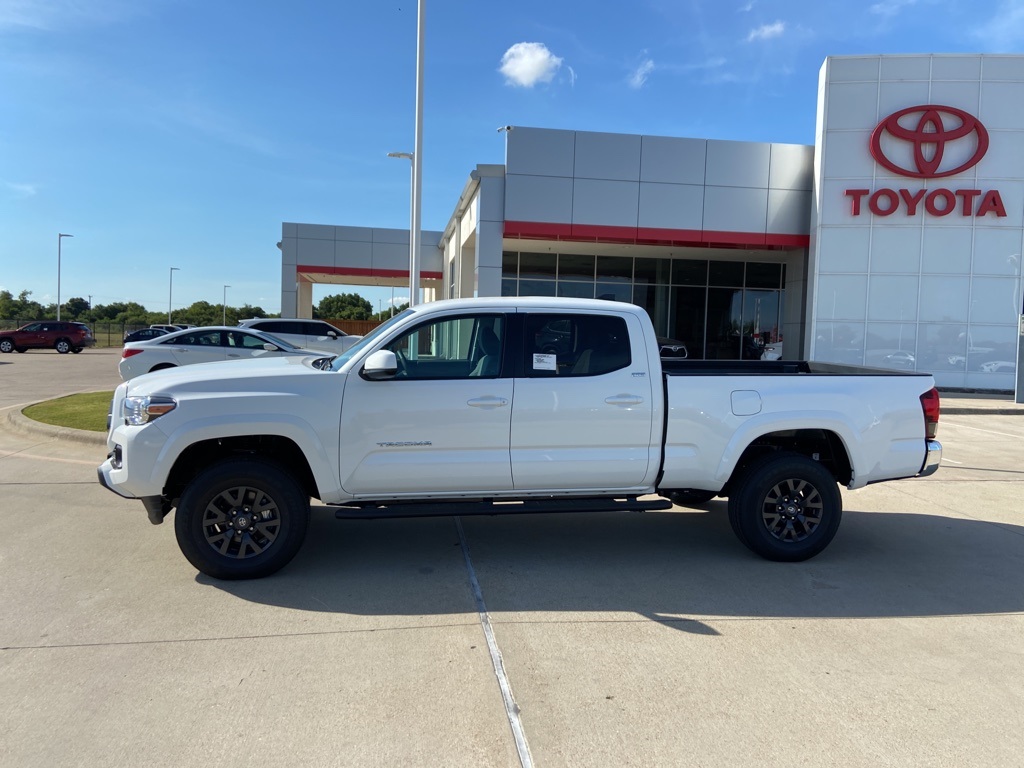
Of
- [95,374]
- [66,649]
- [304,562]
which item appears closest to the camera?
[66,649]

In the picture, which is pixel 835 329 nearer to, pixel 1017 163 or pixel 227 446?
pixel 1017 163

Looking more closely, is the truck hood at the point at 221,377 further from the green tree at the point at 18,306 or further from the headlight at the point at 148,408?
the green tree at the point at 18,306

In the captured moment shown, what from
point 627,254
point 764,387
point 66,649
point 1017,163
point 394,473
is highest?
point 1017,163

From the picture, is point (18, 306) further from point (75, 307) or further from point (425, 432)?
point (425, 432)

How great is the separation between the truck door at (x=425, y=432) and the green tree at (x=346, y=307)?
4302 inches

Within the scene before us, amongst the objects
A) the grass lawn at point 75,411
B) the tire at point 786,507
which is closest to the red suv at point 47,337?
the grass lawn at point 75,411

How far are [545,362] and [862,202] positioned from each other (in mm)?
17717

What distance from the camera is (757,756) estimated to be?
9.90ft

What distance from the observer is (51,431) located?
32.6 feet

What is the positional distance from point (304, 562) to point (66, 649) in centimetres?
166

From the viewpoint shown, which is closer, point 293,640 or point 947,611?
point 293,640

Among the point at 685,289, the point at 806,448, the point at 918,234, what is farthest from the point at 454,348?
the point at 685,289

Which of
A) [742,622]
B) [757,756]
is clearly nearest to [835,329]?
[742,622]

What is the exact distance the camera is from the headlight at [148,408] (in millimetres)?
4754
